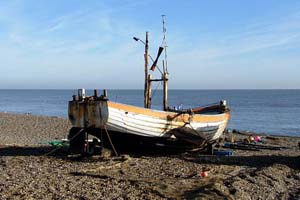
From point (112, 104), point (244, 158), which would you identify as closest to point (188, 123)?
point (244, 158)

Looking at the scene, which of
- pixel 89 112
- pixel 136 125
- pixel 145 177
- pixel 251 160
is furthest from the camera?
pixel 136 125

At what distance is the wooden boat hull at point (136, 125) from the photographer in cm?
1493

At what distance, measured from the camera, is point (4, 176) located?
11789 mm

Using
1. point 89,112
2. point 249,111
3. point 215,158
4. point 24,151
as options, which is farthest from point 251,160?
point 249,111

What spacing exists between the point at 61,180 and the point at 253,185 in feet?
15.7

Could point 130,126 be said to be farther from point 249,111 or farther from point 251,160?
point 249,111

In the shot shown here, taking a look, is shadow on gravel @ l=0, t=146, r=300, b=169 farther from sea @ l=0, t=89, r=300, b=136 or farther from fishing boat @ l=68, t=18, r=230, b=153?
sea @ l=0, t=89, r=300, b=136

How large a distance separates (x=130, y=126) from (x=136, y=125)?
10.1 inches

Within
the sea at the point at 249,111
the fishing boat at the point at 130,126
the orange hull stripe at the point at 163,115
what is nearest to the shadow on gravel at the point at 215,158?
the fishing boat at the point at 130,126

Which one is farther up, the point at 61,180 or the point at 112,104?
the point at 112,104

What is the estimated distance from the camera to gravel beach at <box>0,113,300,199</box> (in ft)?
32.7

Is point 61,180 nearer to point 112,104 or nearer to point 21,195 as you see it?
point 21,195

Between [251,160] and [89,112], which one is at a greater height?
[89,112]

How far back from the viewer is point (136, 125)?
51.1 feet
